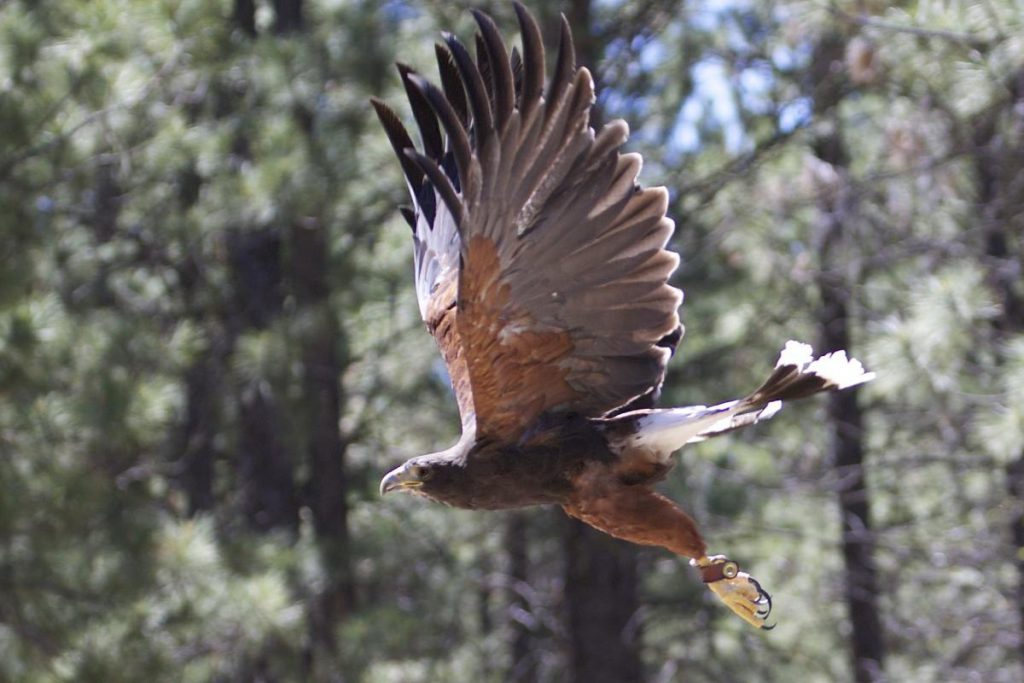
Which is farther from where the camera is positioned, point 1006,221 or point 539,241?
point 1006,221

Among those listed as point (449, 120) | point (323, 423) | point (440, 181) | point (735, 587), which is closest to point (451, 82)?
point (449, 120)

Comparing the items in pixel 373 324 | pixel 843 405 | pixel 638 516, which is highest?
pixel 638 516

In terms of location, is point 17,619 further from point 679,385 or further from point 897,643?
point 897,643

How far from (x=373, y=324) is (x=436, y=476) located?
6540 mm

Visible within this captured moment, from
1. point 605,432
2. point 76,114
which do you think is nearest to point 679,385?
point 76,114

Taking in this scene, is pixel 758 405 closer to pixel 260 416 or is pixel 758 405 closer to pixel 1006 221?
pixel 1006 221

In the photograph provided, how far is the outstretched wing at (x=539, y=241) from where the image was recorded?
3.22m

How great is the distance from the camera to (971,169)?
393 inches

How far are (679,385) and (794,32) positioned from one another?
2.58m

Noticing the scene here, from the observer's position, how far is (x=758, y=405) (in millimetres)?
3404

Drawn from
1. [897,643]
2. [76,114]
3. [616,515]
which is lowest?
[897,643]

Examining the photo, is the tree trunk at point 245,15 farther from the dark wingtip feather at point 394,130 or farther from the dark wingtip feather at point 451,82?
the dark wingtip feather at point 394,130

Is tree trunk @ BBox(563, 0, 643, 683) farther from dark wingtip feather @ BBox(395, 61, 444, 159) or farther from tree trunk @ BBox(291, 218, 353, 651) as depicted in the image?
dark wingtip feather @ BBox(395, 61, 444, 159)

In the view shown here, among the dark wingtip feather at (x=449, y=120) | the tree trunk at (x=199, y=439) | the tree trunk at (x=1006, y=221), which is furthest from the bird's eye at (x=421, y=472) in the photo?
the tree trunk at (x=199, y=439)
